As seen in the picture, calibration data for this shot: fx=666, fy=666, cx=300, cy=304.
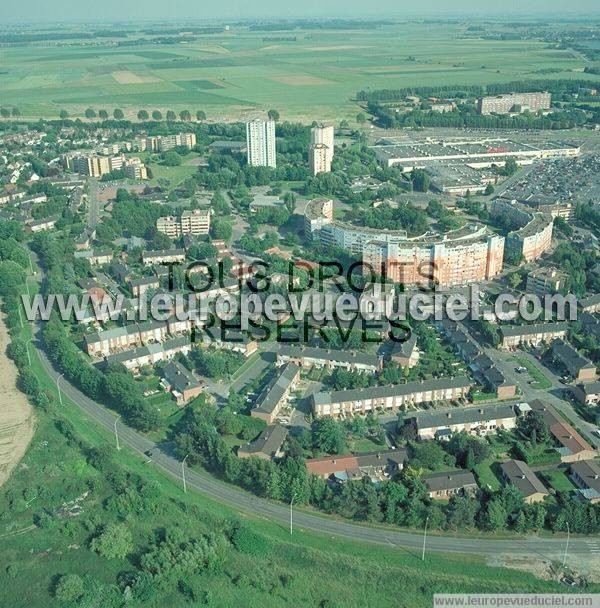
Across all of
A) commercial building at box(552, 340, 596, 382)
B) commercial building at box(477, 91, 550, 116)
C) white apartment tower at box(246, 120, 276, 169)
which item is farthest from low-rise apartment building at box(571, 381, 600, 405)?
commercial building at box(477, 91, 550, 116)

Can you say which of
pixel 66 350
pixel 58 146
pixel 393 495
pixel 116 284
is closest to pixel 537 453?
pixel 393 495

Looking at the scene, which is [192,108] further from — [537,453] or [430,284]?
[537,453]

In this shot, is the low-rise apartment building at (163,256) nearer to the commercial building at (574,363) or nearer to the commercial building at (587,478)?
the commercial building at (574,363)

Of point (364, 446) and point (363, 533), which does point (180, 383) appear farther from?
point (363, 533)

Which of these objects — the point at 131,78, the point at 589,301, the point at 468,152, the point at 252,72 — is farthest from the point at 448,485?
the point at 252,72

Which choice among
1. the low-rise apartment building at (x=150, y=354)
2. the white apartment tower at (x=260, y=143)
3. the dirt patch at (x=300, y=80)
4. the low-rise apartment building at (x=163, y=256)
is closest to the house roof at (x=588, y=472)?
the low-rise apartment building at (x=150, y=354)
